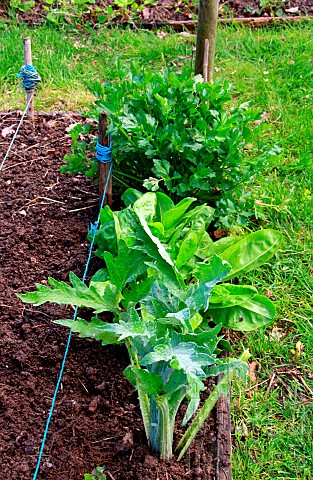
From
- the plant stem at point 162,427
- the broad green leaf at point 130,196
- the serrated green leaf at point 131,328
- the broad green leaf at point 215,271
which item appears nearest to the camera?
the serrated green leaf at point 131,328

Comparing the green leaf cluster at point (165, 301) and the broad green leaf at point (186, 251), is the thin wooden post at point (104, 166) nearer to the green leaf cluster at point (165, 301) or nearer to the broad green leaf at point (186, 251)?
the green leaf cluster at point (165, 301)

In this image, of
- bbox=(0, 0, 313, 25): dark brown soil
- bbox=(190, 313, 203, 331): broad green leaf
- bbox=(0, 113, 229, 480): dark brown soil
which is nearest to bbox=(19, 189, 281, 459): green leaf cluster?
bbox=(190, 313, 203, 331): broad green leaf

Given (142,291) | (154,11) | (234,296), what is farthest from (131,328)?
(154,11)

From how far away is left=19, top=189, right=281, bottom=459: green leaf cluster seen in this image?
1.98m

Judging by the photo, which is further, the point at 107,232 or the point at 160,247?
the point at 107,232

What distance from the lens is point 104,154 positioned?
10.5 ft

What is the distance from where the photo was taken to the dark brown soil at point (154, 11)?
594cm

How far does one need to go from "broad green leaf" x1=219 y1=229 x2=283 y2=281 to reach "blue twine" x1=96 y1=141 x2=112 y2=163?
29.5 inches

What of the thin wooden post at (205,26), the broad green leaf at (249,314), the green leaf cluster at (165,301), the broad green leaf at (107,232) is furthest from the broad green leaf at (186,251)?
the thin wooden post at (205,26)

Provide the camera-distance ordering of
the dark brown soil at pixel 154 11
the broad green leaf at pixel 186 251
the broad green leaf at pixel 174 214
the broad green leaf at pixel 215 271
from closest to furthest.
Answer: the broad green leaf at pixel 215 271 < the broad green leaf at pixel 186 251 < the broad green leaf at pixel 174 214 < the dark brown soil at pixel 154 11

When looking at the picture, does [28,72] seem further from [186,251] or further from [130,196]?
[186,251]

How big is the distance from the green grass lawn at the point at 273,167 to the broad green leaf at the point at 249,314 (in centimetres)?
29

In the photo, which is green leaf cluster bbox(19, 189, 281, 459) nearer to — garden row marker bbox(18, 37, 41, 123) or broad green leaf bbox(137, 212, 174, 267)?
broad green leaf bbox(137, 212, 174, 267)

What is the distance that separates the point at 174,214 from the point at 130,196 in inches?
21.6
